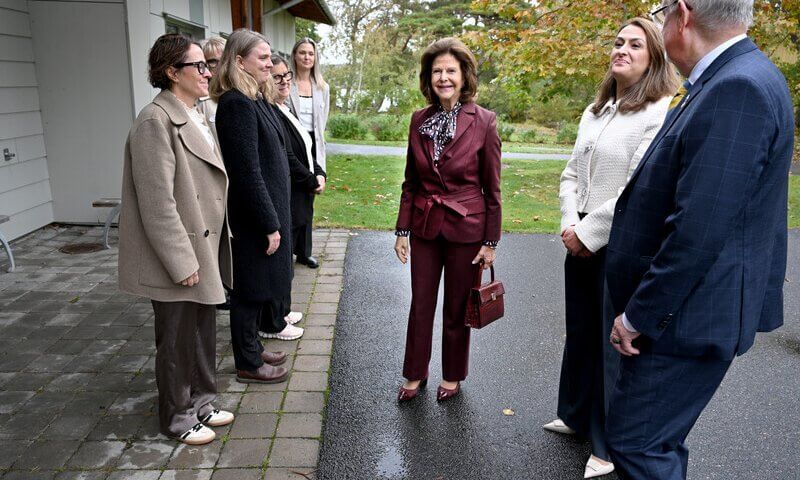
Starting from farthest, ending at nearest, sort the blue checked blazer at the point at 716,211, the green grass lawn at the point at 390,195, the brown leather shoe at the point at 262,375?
the green grass lawn at the point at 390,195, the brown leather shoe at the point at 262,375, the blue checked blazer at the point at 716,211

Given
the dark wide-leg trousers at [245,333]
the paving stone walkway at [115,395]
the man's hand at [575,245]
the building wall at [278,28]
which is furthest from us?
the building wall at [278,28]

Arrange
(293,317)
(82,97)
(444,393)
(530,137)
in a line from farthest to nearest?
(530,137), (82,97), (293,317), (444,393)

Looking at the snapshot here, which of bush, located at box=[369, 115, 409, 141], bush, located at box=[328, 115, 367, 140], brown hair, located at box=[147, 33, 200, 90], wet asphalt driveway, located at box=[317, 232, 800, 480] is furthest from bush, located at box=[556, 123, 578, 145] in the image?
brown hair, located at box=[147, 33, 200, 90]

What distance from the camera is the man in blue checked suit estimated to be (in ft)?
5.88

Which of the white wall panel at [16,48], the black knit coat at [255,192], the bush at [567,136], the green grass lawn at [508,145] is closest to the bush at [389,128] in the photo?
the green grass lawn at [508,145]

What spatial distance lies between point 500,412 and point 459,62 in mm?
1986

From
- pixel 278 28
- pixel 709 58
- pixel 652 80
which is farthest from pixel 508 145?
pixel 709 58

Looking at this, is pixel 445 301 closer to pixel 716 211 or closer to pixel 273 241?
pixel 273 241

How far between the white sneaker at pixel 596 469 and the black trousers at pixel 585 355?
1.5 inches

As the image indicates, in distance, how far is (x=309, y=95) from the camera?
5.76m

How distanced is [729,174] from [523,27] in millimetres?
10014

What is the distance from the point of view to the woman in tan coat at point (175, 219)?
2.78 meters

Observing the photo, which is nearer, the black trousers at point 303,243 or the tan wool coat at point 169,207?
the tan wool coat at point 169,207

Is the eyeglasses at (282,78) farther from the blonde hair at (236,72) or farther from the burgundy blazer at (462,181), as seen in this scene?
the burgundy blazer at (462,181)
